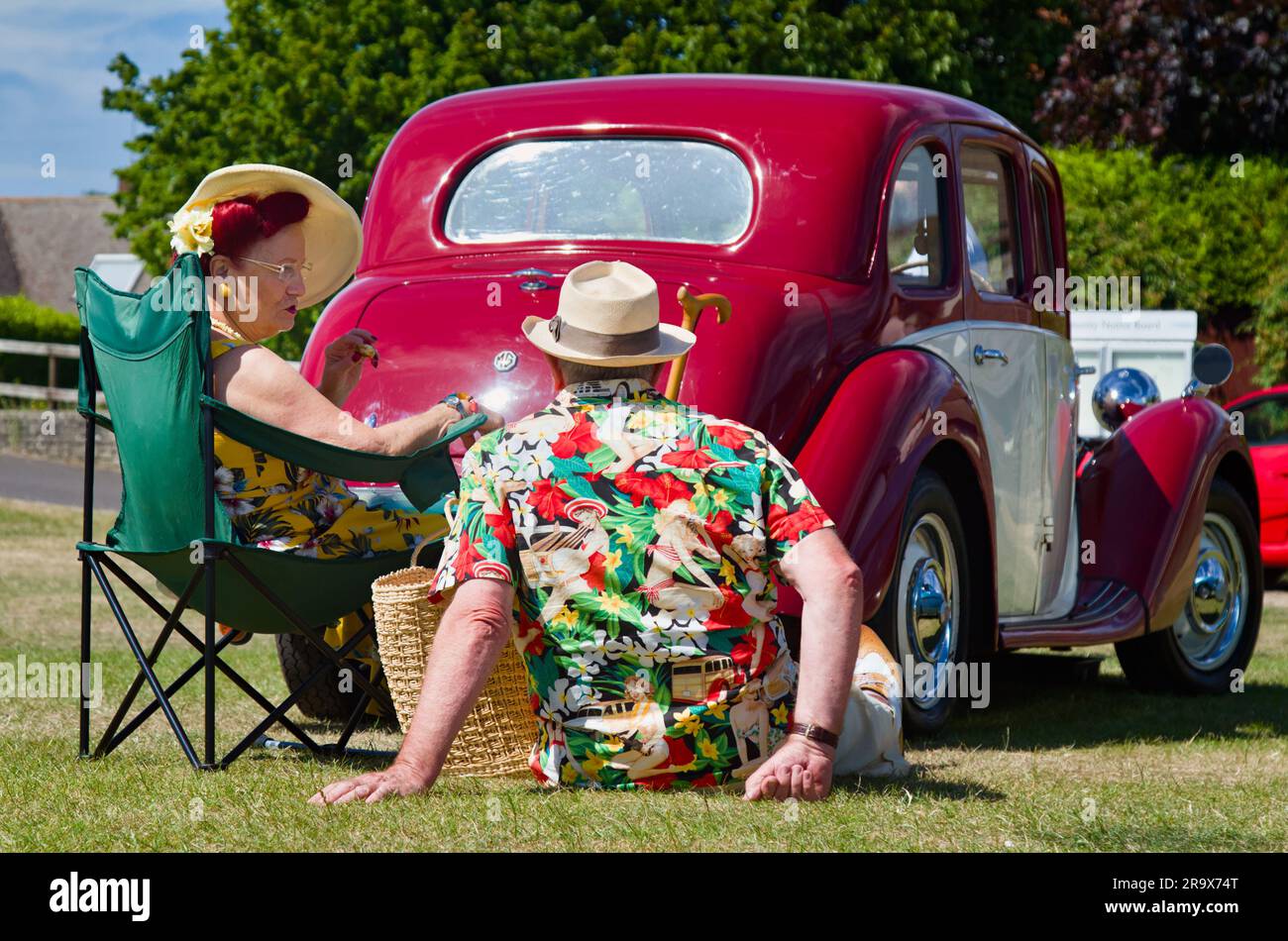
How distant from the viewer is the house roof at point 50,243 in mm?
54250

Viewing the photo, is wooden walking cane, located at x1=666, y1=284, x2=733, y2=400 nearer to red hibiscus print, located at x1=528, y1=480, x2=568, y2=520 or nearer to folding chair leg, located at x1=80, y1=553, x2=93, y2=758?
red hibiscus print, located at x1=528, y1=480, x2=568, y2=520

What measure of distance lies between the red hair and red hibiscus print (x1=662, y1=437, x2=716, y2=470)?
1601 mm

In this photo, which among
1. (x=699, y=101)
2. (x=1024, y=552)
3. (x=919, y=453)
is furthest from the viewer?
(x=1024, y=552)

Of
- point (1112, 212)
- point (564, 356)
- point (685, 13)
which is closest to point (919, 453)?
point (564, 356)

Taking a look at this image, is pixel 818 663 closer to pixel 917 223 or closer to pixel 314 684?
pixel 314 684

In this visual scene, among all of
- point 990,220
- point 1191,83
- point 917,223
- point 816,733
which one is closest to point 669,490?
point 816,733

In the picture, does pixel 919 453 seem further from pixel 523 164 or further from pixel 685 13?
pixel 685 13

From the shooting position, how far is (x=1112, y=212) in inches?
782

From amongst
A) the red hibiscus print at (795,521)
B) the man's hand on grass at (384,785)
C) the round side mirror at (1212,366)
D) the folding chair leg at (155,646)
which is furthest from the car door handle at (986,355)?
the man's hand on grass at (384,785)

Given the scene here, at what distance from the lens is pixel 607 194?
614 centimetres

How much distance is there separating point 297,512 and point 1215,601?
4669mm

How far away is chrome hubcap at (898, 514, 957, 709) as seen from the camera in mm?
5648

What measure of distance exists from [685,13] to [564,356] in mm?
19928

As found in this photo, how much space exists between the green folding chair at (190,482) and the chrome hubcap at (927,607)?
1620 millimetres
